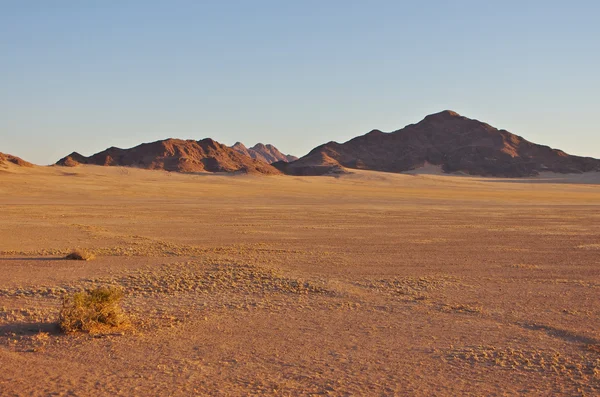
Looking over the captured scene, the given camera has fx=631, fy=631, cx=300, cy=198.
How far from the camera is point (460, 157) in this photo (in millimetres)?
171125

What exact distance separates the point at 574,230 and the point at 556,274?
1325 centimetres

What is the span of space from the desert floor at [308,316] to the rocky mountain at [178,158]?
10273cm

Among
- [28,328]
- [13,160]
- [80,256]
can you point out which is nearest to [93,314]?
[28,328]

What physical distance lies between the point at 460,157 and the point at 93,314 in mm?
168800

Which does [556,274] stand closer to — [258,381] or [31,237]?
[258,381]

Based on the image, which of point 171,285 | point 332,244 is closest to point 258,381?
point 171,285

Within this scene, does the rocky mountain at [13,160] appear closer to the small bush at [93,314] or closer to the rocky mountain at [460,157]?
the rocky mountain at [460,157]

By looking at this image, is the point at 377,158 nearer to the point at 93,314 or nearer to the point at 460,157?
the point at 460,157

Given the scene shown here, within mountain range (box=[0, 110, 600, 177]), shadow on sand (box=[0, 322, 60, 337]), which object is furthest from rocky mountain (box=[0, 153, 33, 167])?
shadow on sand (box=[0, 322, 60, 337])

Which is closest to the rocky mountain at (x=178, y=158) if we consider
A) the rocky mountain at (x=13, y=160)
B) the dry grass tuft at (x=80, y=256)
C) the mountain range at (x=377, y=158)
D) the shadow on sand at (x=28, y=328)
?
the mountain range at (x=377, y=158)

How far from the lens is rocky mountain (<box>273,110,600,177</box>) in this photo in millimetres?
159250

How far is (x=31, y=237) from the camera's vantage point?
21797mm

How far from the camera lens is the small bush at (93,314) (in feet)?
30.5

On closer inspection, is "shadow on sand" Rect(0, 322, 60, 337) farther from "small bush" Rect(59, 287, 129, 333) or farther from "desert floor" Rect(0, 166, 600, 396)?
"small bush" Rect(59, 287, 129, 333)
